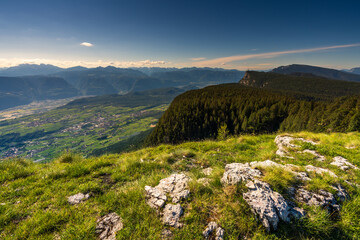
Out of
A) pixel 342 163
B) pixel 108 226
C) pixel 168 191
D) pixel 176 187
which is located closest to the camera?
pixel 108 226

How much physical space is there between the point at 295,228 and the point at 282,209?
465 mm

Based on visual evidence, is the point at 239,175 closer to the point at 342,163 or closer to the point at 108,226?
the point at 108,226

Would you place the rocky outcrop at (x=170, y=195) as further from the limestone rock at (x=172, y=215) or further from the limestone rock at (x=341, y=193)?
the limestone rock at (x=341, y=193)

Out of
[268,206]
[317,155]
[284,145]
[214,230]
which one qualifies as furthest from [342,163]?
[214,230]

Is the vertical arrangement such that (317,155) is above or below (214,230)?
below

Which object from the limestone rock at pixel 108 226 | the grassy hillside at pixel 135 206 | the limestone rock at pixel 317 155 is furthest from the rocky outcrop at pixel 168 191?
the limestone rock at pixel 317 155

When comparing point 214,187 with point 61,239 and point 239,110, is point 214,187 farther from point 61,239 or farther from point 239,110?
point 239,110

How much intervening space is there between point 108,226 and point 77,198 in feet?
6.74

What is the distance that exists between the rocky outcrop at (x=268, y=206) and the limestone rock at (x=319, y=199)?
2.42ft

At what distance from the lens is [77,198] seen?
15.9 ft

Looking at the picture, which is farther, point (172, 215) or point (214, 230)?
point (172, 215)

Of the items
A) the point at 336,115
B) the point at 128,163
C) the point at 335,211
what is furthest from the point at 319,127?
the point at 128,163

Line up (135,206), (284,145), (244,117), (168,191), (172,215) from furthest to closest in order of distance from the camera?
(244,117) < (284,145) < (168,191) < (135,206) < (172,215)

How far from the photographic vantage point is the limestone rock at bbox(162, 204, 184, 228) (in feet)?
12.1
